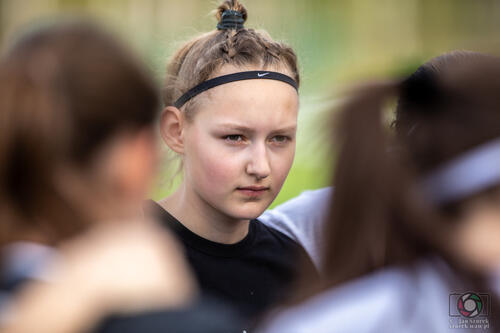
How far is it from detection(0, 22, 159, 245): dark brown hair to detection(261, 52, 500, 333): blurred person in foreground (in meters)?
0.40

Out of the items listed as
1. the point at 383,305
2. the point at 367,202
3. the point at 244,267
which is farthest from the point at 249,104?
the point at 383,305

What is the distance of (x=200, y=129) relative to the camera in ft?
5.85

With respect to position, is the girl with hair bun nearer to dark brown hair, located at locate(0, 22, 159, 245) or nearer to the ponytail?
the ponytail

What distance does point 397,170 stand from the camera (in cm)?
100

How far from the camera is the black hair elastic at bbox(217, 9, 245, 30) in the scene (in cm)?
193

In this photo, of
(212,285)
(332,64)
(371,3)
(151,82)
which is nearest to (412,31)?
(371,3)

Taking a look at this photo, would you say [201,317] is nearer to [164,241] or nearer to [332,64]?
[164,241]

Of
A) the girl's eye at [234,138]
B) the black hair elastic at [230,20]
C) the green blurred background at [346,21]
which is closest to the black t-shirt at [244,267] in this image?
the girl's eye at [234,138]

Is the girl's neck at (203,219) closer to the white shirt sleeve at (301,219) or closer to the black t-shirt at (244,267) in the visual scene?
the black t-shirt at (244,267)

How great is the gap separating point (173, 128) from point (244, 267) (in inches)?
19.0

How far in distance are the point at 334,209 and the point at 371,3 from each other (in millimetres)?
8838

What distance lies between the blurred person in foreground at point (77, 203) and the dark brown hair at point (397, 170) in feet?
0.92

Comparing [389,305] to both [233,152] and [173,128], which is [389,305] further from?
[173,128]

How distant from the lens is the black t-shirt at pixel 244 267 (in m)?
1.74
